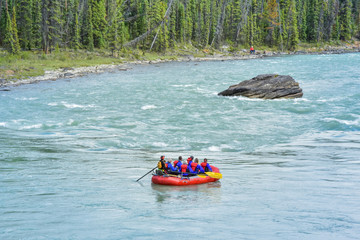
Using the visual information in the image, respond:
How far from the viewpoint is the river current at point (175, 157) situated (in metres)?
10.9

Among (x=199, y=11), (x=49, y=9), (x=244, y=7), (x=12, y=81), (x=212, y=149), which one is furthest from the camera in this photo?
(x=244, y=7)

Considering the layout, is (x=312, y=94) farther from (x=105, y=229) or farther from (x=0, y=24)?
(x=0, y=24)

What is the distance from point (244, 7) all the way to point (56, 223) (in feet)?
375

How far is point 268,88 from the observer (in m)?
34.6

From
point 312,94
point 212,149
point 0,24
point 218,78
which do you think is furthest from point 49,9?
point 212,149

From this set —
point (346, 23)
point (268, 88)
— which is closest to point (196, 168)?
point (268, 88)

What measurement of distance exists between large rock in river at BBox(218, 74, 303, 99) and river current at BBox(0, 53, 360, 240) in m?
1.22

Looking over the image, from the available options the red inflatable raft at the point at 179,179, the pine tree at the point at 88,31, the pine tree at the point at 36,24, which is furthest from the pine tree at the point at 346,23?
the red inflatable raft at the point at 179,179

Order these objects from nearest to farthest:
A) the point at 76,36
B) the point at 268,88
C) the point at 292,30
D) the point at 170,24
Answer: the point at 268,88 < the point at 76,36 < the point at 170,24 < the point at 292,30

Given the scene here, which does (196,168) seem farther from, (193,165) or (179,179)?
(179,179)

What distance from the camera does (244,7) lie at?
380 ft

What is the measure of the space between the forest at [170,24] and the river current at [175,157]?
34.0m

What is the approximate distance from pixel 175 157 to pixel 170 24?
8297cm

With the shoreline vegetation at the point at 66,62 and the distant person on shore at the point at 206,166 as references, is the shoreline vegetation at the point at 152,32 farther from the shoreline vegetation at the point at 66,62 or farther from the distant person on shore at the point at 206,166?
the distant person on shore at the point at 206,166
